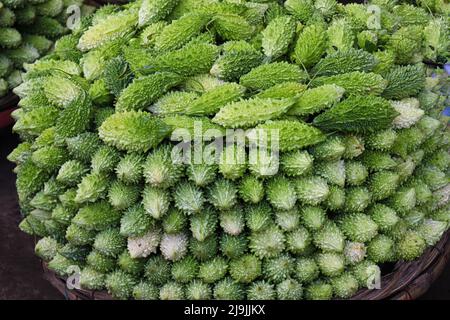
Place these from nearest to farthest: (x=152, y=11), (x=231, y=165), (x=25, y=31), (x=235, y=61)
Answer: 1. (x=231, y=165)
2. (x=235, y=61)
3. (x=152, y=11)
4. (x=25, y=31)

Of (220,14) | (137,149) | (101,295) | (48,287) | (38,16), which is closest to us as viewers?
(137,149)

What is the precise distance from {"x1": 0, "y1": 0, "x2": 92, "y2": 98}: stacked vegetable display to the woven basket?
1519 millimetres

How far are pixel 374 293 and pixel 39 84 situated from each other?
56.4 inches

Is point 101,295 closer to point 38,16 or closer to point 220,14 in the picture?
point 220,14

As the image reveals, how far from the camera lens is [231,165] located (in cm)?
186

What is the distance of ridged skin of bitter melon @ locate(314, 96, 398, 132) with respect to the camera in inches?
76.8

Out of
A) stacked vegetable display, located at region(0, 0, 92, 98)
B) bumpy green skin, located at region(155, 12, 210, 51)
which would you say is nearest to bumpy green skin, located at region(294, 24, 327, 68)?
bumpy green skin, located at region(155, 12, 210, 51)

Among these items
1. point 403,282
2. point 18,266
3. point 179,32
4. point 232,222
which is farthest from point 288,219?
point 18,266

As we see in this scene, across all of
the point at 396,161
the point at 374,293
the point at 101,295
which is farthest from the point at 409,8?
the point at 101,295

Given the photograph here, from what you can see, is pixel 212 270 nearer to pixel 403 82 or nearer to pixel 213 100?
pixel 213 100

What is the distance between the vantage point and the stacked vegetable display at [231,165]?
1.91 metres

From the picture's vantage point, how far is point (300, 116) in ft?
6.60

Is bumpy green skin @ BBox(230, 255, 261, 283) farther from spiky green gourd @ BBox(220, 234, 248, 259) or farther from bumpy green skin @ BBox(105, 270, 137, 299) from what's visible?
bumpy green skin @ BBox(105, 270, 137, 299)

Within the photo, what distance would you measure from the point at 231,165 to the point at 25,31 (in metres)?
2.13
